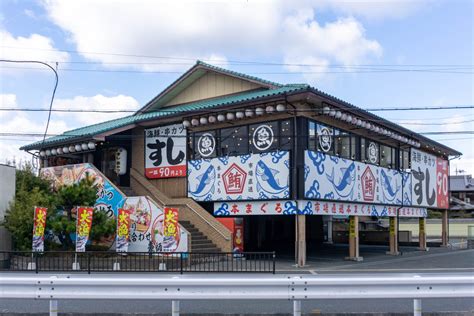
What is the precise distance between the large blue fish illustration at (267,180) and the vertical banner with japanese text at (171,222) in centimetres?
380

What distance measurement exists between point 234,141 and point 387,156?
9842 millimetres

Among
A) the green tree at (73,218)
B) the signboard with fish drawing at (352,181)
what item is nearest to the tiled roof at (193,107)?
the signboard with fish drawing at (352,181)

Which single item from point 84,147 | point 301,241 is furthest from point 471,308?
point 84,147

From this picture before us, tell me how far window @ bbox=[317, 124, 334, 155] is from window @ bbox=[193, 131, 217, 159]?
469 cm

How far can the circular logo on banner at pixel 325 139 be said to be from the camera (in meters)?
20.6

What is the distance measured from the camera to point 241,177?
20.7 m

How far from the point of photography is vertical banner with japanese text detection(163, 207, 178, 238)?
18.1 metres

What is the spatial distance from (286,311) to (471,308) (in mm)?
3340

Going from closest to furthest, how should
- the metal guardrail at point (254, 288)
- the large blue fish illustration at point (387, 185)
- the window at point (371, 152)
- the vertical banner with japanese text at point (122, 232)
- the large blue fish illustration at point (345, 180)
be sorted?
the metal guardrail at point (254, 288)
the vertical banner with japanese text at point (122, 232)
the large blue fish illustration at point (345, 180)
the window at point (371, 152)
the large blue fish illustration at point (387, 185)

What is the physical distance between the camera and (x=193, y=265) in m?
17.6

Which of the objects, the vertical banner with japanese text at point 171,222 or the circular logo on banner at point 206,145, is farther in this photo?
the circular logo on banner at point 206,145

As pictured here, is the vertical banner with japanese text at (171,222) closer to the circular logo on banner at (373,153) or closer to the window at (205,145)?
the window at (205,145)

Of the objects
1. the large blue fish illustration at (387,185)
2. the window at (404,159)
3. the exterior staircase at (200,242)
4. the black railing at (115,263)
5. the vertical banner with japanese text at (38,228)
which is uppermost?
the window at (404,159)

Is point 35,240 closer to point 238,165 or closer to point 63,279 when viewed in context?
point 238,165
